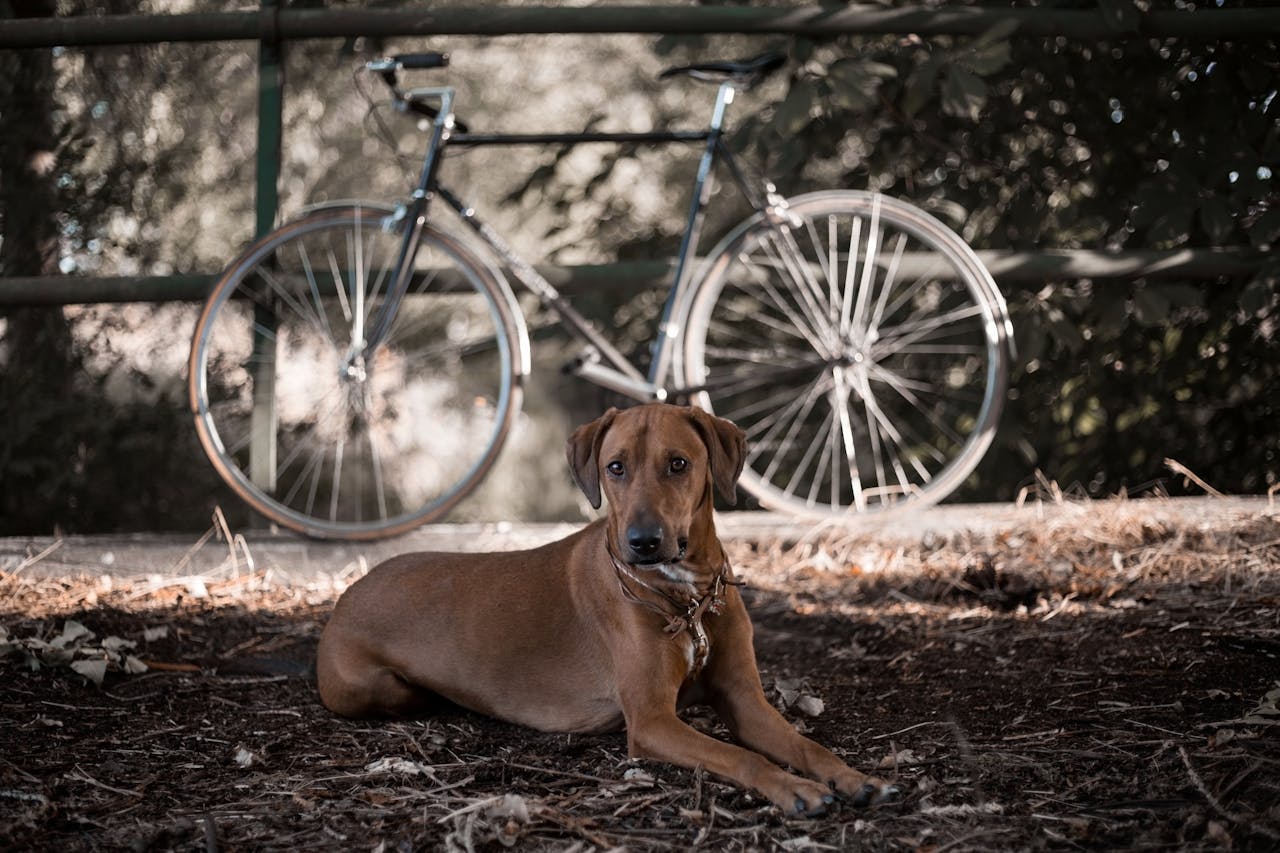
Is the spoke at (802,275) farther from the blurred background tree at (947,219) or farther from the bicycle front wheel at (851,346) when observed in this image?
the blurred background tree at (947,219)

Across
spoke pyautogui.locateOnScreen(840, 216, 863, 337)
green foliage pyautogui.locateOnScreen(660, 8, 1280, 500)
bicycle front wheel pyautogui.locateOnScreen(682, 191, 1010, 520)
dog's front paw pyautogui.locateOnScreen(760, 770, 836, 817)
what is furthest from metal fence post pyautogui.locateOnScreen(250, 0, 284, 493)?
dog's front paw pyautogui.locateOnScreen(760, 770, 836, 817)

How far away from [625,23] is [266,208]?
145 cm

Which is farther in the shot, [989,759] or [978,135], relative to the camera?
[978,135]

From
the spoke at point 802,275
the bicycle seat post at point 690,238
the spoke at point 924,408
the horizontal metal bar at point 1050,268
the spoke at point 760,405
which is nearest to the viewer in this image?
the bicycle seat post at point 690,238

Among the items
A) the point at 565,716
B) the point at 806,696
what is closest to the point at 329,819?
the point at 565,716

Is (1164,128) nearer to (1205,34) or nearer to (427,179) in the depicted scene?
(1205,34)

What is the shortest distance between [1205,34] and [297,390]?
14.2 feet

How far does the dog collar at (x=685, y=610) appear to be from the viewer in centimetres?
248

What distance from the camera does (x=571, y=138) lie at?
4.20 meters

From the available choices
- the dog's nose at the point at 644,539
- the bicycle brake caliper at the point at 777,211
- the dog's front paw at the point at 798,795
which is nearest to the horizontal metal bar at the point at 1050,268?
the bicycle brake caliper at the point at 777,211

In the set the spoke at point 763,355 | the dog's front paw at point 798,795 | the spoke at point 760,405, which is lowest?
the dog's front paw at point 798,795

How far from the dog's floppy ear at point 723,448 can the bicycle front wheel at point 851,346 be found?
4.18 feet

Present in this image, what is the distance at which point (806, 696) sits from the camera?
106 inches

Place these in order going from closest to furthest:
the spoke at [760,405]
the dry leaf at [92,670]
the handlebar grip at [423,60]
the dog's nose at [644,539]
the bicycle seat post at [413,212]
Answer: the dog's nose at [644,539] → the dry leaf at [92,670] → the handlebar grip at [423,60] → the bicycle seat post at [413,212] → the spoke at [760,405]
